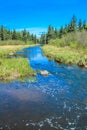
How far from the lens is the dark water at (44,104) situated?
15594 mm

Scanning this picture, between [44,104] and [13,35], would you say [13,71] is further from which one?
[13,35]

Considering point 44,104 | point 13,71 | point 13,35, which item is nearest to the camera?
point 44,104

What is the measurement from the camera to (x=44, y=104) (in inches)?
771

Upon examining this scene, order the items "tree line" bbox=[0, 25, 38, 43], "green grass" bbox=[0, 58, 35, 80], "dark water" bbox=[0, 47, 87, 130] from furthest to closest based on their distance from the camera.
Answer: "tree line" bbox=[0, 25, 38, 43] → "green grass" bbox=[0, 58, 35, 80] → "dark water" bbox=[0, 47, 87, 130]

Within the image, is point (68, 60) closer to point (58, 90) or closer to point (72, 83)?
point (72, 83)

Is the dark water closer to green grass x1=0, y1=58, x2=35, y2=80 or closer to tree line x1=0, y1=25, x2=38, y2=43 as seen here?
green grass x1=0, y1=58, x2=35, y2=80

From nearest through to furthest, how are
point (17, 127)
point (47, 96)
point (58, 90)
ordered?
1. point (17, 127)
2. point (47, 96)
3. point (58, 90)

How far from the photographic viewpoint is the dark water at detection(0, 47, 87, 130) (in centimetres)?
1559

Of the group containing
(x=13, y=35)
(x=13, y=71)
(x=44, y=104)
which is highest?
(x=13, y=35)

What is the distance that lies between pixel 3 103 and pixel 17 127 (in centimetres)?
482

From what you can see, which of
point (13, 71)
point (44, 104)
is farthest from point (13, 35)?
point (44, 104)

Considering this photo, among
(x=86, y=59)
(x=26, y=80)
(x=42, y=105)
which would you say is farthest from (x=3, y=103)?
(x=86, y=59)

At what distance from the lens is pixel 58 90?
24.2 meters

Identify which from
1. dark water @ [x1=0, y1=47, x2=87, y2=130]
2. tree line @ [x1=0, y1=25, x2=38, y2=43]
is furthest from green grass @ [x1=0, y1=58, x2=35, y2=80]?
tree line @ [x1=0, y1=25, x2=38, y2=43]
